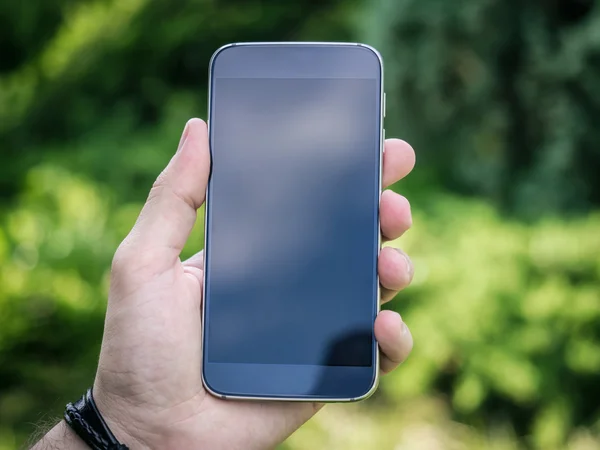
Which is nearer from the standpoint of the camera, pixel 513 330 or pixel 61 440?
pixel 61 440

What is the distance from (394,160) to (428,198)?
6.76 ft

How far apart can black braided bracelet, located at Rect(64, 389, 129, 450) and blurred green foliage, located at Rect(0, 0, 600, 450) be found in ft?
1.04

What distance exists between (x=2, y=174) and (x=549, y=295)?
11.4ft

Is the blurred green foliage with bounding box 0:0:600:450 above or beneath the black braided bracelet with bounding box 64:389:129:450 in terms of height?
beneath

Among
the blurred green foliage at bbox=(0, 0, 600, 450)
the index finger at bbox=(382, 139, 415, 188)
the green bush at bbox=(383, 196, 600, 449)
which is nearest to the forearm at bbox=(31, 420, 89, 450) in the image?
the blurred green foliage at bbox=(0, 0, 600, 450)

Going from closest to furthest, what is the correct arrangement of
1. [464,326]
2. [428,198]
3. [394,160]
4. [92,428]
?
[92,428]
[394,160]
[464,326]
[428,198]

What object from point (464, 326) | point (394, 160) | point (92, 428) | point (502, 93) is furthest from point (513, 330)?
point (92, 428)

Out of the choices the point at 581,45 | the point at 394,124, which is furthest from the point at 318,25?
the point at 581,45

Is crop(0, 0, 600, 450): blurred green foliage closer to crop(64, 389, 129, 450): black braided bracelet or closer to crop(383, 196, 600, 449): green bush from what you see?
crop(383, 196, 600, 449): green bush

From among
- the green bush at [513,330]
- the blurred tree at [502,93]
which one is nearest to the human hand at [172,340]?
the green bush at [513,330]

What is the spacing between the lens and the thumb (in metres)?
1.32

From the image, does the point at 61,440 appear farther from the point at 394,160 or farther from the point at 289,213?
the point at 394,160

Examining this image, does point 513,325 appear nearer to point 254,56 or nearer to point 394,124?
point 254,56

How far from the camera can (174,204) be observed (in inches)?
52.6
